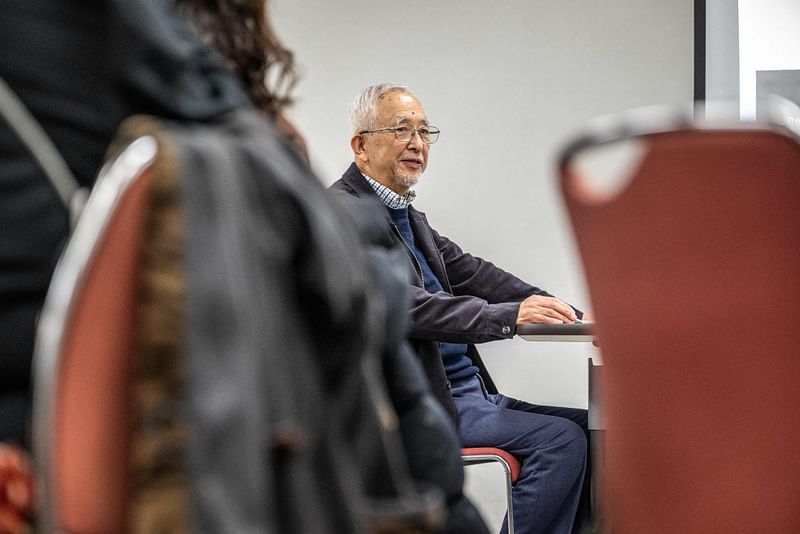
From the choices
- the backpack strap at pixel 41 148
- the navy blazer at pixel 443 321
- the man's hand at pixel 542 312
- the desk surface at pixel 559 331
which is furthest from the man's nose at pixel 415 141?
the backpack strap at pixel 41 148

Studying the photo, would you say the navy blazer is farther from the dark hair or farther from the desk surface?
the dark hair

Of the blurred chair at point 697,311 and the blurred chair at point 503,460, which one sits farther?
the blurred chair at point 503,460

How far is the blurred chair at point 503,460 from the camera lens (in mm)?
2686

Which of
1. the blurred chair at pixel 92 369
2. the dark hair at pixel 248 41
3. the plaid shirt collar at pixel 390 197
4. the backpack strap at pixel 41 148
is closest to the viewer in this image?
the blurred chair at pixel 92 369

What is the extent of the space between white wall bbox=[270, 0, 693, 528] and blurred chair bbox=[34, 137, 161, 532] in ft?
10.0

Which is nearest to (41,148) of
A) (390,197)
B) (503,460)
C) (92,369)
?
(92,369)

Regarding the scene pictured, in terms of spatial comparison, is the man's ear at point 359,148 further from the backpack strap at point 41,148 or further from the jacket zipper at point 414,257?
the backpack strap at point 41,148

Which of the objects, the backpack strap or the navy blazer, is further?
the navy blazer

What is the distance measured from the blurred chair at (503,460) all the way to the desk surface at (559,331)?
1.24 feet

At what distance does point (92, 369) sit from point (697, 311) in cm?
58

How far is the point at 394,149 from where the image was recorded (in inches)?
132

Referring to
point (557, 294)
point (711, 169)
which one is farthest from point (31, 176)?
point (557, 294)

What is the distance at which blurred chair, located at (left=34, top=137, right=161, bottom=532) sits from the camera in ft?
2.46

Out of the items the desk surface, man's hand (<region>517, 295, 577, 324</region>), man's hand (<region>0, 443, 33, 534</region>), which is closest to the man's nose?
man's hand (<region>517, 295, 577, 324</region>)
